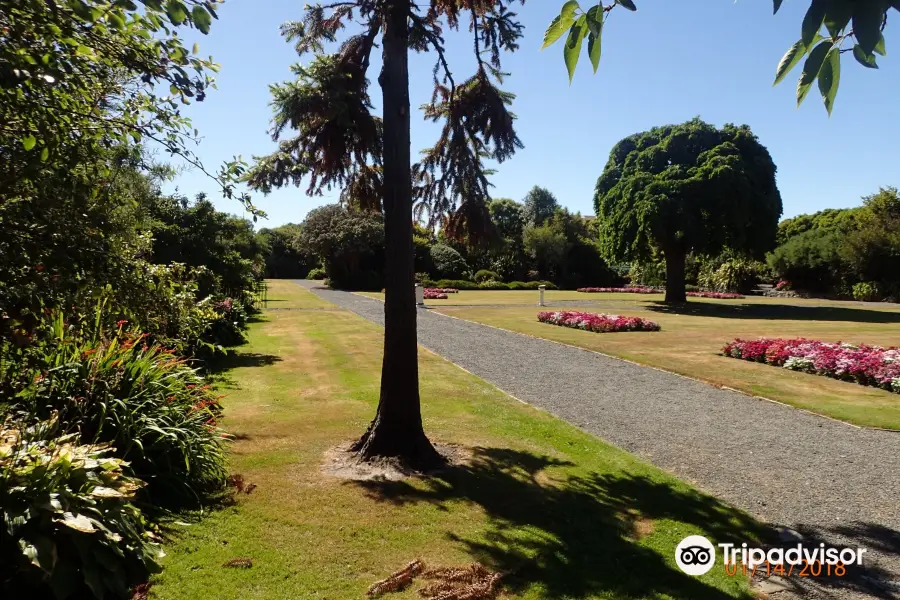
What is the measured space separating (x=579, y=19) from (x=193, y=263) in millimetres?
12439

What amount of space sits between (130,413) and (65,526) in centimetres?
185

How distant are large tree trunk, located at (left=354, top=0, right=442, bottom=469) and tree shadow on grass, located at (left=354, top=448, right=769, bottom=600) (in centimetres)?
60

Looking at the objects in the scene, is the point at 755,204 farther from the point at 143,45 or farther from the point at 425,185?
the point at 143,45

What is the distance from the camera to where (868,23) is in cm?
124

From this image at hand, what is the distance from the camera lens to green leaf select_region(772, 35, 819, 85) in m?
1.51

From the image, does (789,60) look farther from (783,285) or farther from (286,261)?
(286,261)

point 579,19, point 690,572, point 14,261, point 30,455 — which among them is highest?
point 579,19

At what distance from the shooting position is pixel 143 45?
3.66 metres

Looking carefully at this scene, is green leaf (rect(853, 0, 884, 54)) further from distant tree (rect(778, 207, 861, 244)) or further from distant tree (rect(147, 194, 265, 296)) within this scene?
distant tree (rect(778, 207, 861, 244))

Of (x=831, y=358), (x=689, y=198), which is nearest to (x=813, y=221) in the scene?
(x=689, y=198)

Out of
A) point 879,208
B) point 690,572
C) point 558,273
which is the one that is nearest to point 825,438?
point 690,572

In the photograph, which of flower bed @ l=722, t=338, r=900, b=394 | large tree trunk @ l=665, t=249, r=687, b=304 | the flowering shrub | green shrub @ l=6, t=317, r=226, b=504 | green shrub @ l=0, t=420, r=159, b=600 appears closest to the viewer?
green shrub @ l=0, t=420, r=159, b=600

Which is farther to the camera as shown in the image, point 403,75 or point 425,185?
point 425,185

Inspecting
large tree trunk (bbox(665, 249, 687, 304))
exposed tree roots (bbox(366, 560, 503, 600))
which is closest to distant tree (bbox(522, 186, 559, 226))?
large tree trunk (bbox(665, 249, 687, 304))
